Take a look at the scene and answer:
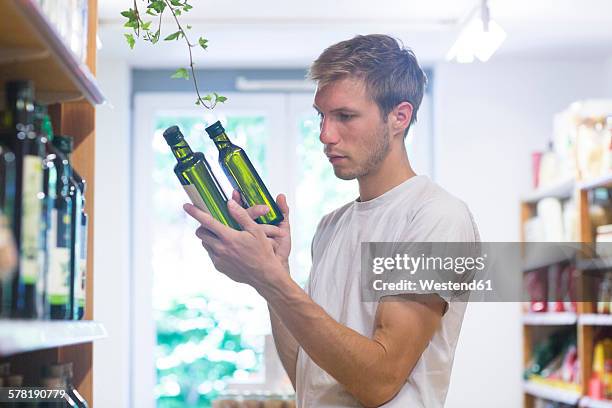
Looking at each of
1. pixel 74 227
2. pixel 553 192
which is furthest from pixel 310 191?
pixel 74 227

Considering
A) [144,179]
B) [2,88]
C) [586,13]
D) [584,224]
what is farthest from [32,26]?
[144,179]

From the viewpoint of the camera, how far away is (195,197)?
1547 mm

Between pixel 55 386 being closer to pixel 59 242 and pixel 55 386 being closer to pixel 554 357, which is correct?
pixel 59 242

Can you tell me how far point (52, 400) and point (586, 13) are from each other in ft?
12.7

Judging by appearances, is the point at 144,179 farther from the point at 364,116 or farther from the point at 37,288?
the point at 37,288

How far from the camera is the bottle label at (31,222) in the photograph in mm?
1104

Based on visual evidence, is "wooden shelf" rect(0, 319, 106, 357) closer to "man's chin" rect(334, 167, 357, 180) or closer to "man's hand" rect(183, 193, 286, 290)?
"man's hand" rect(183, 193, 286, 290)

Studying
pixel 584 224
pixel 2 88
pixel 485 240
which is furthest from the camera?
pixel 485 240

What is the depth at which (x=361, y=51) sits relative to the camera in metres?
1.90

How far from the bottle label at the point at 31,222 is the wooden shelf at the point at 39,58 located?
15 cm

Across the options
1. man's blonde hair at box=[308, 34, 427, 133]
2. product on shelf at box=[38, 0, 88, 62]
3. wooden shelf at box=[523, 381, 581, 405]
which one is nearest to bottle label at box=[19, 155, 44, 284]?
product on shelf at box=[38, 0, 88, 62]

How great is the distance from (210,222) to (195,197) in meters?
0.06

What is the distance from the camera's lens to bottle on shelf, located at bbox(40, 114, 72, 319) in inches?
51.7

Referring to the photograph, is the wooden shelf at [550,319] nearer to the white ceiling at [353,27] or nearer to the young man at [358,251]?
the white ceiling at [353,27]
